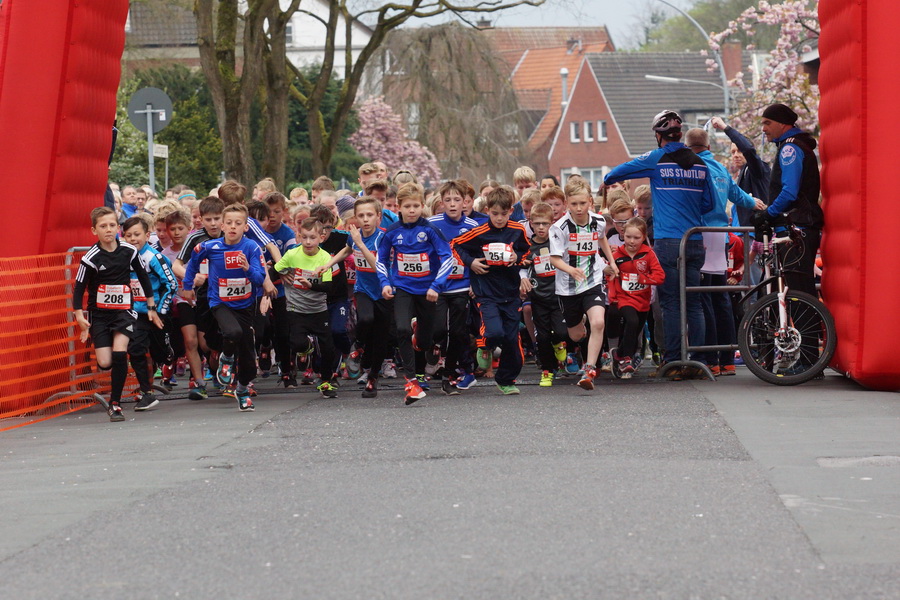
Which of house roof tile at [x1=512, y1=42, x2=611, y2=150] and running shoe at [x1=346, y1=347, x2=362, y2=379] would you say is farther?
house roof tile at [x1=512, y1=42, x2=611, y2=150]

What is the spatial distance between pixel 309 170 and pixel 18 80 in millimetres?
40277

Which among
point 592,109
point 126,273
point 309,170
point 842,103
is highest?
point 592,109

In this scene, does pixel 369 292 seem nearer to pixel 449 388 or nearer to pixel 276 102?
pixel 449 388

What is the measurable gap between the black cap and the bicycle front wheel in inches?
61.2

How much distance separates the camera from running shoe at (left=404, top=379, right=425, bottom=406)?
12.1 m

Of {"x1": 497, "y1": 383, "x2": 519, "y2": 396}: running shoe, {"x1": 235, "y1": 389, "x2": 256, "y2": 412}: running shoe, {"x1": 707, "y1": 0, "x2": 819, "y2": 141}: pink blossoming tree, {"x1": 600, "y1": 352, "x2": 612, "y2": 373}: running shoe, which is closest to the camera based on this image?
{"x1": 235, "y1": 389, "x2": 256, "y2": 412}: running shoe

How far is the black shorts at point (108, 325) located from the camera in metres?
12.2

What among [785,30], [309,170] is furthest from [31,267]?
[309,170]

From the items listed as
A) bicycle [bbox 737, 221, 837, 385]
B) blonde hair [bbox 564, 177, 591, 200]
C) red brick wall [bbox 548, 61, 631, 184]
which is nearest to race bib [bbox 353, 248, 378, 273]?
blonde hair [bbox 564, 177, 591, 200]

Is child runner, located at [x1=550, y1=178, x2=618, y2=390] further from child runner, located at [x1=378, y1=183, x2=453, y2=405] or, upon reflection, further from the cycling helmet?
child runner, located at [x1=378, y1=183, x2=453, y2=405]

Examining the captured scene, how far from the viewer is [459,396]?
12742 millimetres

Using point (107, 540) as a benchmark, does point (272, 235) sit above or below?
above

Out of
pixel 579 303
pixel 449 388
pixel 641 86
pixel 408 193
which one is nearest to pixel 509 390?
pixel 449 388

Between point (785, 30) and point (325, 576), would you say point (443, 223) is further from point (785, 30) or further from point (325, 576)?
point (785, 30)
